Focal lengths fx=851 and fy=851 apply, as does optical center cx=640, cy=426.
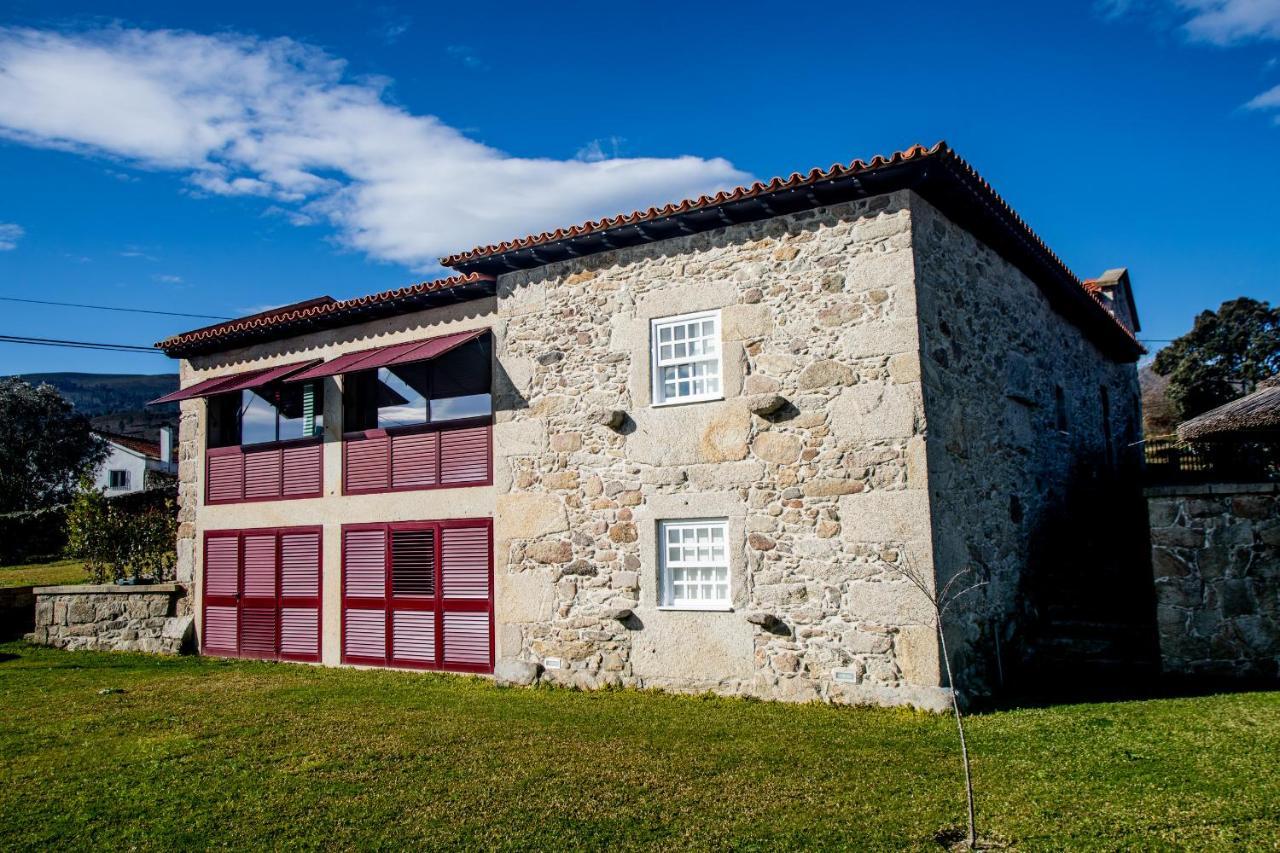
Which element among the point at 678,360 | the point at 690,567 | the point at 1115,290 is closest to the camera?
the point at 690,567

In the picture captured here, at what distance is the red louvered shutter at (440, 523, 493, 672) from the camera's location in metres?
12.4

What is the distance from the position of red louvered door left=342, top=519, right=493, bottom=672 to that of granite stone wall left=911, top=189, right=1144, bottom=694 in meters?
6.45

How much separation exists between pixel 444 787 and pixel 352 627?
735 cm

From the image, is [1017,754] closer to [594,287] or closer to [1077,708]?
[1077,708]

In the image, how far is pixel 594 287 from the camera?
1159 centimetres

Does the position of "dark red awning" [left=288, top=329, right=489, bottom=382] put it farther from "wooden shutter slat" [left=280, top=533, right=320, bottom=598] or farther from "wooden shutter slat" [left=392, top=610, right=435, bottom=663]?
"wooden shutter slat" [left=392, top=610, right=435, bottom=663]

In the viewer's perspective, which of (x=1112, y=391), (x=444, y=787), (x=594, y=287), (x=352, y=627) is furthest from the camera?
(x=1112, y=391)

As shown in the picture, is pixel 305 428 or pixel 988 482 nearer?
pixel 988 482

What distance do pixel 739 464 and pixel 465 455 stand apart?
4.64 meters

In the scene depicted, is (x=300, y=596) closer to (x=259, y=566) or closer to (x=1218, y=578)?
(x=259, y=566)

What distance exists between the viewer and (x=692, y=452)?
10.6m

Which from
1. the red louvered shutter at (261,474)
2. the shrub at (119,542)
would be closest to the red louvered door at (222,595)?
the red louvered shutter at (261,474)

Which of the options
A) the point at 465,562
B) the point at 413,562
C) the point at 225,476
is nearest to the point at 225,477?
the point at 225,476

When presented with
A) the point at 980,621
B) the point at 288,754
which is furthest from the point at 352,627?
the point at 980,621
